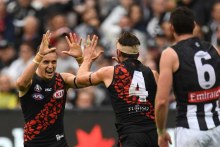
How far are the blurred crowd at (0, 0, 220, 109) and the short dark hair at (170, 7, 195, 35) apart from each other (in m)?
5.99

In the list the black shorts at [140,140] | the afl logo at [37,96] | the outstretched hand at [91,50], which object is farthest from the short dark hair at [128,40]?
the afl logo at [37,96]

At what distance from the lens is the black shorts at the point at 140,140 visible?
997cm

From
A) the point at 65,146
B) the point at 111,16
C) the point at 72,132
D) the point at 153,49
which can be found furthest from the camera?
the point at 111,16

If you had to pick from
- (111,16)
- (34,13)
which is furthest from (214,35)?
(34,13)

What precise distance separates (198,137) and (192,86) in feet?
1.89

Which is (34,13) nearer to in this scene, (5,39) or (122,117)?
(5,39)

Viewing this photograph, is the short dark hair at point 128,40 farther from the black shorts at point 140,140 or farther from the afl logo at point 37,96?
the afl logo at point 37,96

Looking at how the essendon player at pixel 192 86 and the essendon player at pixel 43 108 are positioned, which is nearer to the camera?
the essendon player at pixel 192 86

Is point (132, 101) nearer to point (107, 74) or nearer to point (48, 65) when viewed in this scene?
point (107, 74)

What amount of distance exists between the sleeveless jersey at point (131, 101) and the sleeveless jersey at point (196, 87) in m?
0.74

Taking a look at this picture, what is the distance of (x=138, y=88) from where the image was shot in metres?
10.1

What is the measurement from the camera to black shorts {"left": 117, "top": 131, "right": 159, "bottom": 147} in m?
9.97

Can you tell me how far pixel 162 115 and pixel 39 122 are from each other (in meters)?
2.21

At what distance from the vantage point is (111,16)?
18484mm
